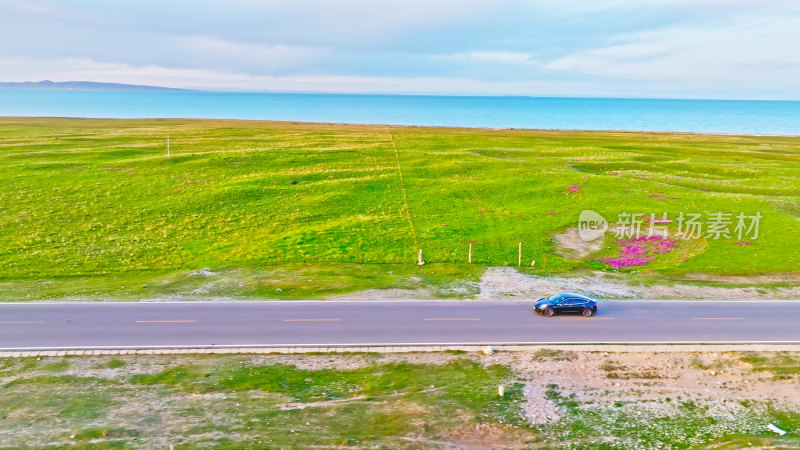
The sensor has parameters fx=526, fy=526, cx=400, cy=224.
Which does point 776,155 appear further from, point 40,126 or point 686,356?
point 40,126

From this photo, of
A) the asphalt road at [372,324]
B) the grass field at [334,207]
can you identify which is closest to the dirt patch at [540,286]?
the asphalt road at [372,324]

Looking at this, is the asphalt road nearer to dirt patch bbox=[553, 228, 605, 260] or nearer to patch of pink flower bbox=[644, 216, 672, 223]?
dirt patch bbox=[553, 228, 605, 260]

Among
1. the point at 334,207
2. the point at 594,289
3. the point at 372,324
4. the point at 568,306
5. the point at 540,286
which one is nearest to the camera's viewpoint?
the point at 372,324

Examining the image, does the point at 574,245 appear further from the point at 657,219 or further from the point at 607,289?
the point at 657,219

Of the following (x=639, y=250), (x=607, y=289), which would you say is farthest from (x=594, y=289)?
(x=639, y=250)

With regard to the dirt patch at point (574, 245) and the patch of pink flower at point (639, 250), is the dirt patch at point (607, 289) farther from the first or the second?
the dirt patch at point (574, 245)
